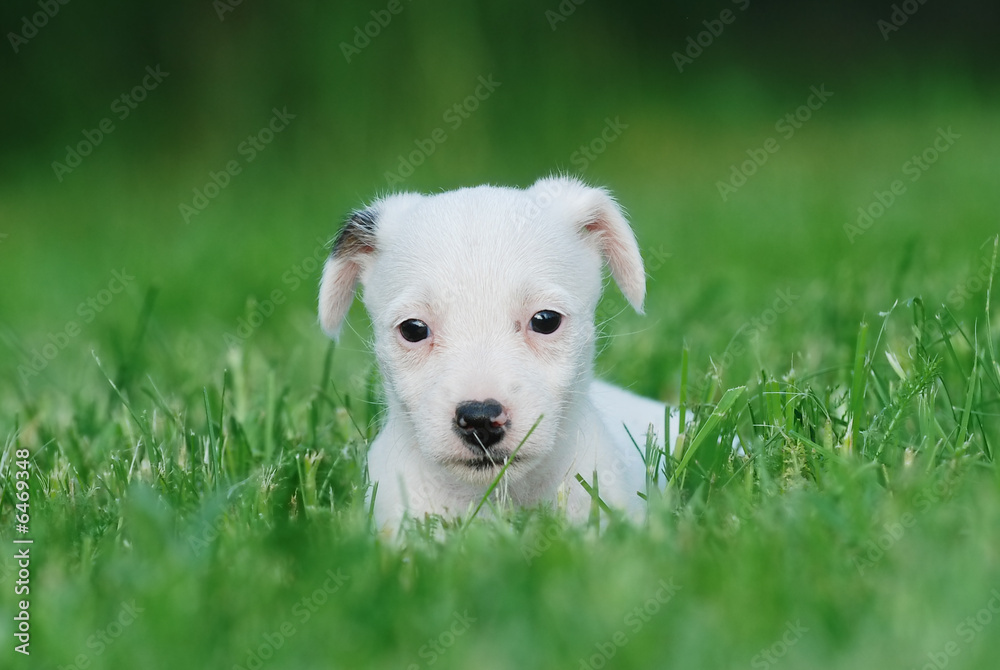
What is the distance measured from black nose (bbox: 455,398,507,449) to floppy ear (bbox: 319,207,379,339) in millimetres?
864

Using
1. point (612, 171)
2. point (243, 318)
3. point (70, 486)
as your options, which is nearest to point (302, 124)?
point (612, 171)

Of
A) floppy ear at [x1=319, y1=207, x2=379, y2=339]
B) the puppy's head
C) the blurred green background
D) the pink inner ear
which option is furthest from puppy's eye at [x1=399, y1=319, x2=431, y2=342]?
the blurred green background

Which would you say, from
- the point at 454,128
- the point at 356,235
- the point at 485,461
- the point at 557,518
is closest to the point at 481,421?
the point at 485,461

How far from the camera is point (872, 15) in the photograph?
56.4ft

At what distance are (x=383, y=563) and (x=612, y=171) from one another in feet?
34.0

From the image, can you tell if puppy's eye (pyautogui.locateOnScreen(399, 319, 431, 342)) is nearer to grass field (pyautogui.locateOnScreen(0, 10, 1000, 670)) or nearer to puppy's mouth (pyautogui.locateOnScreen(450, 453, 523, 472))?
puppy's mouth (pyautogui.locateOnScreen(450, 453, 523, 472))

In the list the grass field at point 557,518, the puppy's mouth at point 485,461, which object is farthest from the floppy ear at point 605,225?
the puppy's mouth at point 485,461

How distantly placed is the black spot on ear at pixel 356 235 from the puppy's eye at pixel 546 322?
2.31 feet

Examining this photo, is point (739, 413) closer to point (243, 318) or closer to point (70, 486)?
point (70, 486)

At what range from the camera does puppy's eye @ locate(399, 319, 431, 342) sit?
11.0ft

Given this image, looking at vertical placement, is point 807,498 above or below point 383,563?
above

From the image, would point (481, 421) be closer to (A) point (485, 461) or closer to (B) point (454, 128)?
(A) point (485, 461)

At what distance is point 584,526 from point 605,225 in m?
1.18

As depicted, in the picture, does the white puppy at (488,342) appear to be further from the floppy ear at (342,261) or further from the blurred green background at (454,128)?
the blurred green background at (454,128)
